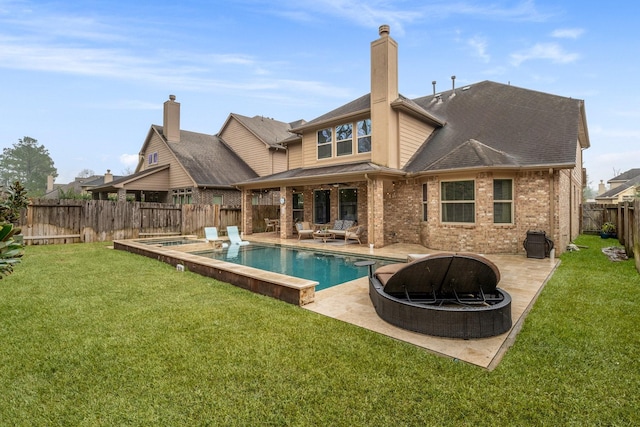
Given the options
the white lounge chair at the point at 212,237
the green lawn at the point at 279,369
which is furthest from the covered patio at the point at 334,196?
the green lawn at the point at 279,369

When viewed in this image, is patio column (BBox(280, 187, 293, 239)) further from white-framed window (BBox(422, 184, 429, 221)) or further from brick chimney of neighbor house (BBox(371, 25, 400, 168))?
white-framed window (BBox(422, 184, 429, 221))

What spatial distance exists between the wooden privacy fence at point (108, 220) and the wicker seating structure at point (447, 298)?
574 inches

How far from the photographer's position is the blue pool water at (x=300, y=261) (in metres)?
8.30

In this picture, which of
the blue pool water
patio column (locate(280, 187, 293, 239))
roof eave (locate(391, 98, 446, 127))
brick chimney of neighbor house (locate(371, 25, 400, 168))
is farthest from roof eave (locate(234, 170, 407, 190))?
the blue pool water

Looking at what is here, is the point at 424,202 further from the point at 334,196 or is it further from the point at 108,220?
the point at 108,220

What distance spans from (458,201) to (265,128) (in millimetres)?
18128

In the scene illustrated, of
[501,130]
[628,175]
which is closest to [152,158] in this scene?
[501,130]

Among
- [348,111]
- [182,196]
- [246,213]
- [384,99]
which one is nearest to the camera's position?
[384,99]

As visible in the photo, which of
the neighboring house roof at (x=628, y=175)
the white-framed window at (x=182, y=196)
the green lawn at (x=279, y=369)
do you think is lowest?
the green lawn at (x=279, y=369)

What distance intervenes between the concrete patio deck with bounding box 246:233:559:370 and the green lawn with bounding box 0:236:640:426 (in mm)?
171

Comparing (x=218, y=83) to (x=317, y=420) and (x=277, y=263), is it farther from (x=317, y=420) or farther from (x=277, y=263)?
(x=317, y=420)

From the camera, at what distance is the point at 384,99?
1273 cm

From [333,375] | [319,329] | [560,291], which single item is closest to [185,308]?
[319,329]

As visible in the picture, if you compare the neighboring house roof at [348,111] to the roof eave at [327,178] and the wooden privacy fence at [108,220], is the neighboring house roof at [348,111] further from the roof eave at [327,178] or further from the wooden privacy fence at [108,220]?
the wooden privacy fence at [108,220]
